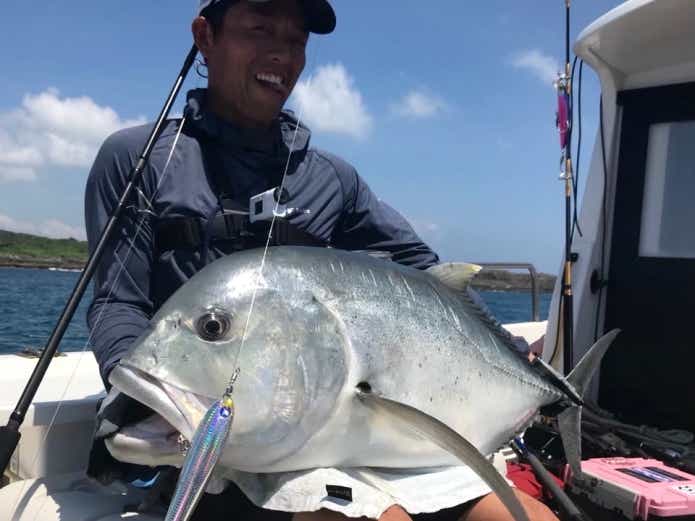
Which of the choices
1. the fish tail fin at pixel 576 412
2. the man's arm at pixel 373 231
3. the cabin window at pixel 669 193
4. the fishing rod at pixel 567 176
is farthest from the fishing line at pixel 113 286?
the cabin window at pixel 669 193

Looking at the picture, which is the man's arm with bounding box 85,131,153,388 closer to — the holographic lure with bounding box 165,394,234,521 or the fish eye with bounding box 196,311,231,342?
the fish eye with bounding box 196,311,231,342

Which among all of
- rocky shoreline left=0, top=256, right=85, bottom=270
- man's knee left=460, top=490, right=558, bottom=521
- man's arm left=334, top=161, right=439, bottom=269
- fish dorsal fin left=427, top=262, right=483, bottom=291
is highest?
man's arm left=334, top=161, right=439, bottom=269

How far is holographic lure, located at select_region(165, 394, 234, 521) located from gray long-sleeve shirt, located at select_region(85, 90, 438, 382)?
637mm

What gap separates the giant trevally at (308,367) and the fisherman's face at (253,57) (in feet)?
3.14

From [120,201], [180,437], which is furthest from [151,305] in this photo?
[180,437]

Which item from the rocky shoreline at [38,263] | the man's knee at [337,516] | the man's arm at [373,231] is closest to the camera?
the man's knee at [337,516]

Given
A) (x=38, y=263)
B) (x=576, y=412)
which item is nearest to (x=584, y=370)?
(x=576, y=412)

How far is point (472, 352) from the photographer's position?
1.98 meters

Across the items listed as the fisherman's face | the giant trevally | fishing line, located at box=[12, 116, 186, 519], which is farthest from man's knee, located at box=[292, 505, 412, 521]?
the fisherman's face

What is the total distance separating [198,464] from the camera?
1.32m

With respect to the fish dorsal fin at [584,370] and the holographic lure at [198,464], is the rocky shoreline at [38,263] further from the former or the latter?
the holographic lure at [198,464]

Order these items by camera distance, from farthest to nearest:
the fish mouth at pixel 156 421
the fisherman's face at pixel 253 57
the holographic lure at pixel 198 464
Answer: the fisherman's face at pixel 253 57 < the fish mouth at pixel 156 421 < the holographic lure at pixel 198 464

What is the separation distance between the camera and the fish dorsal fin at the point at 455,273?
213cm

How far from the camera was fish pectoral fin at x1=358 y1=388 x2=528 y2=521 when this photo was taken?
5.25 ft
